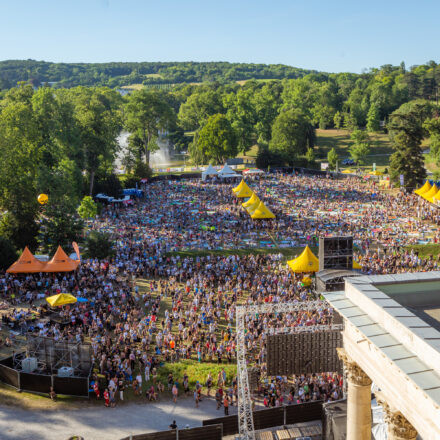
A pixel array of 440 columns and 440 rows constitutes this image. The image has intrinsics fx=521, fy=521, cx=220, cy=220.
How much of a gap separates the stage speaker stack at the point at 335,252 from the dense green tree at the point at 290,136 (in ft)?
148

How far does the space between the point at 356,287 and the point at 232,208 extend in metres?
35.8

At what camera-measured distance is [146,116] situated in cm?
7106

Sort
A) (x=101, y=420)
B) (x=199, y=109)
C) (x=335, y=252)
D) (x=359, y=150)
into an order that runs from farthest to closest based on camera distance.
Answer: (x=199, y=109), (x=359, y=150), (x=335, y=252), (x=101, y=420)

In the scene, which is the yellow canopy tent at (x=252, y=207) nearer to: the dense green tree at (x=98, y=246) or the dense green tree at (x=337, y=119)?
the dense green tree at (x=98, y=246)

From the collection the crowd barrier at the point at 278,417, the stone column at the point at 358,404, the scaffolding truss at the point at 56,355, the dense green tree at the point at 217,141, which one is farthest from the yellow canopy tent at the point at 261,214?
the dense green tree at the point at 217,141

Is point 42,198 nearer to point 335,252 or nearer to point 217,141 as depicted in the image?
point 335,252

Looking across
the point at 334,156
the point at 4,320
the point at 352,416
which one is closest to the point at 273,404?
the point at 352,416

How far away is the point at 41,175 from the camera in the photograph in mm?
35875

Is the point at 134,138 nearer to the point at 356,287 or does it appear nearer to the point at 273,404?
the point at 273,404

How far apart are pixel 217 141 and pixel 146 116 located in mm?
10356

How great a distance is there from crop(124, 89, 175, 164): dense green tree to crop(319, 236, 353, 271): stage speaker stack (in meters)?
48.7

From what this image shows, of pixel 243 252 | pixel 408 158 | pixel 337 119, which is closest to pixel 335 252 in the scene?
pixel 243 252

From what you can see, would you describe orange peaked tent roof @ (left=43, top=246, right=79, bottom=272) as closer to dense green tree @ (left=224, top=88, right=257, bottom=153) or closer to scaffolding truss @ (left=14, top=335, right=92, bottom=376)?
scaffolding truss @ (left=14, top=335, right=92, bottom=376)

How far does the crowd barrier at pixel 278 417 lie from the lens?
52.0 feet
